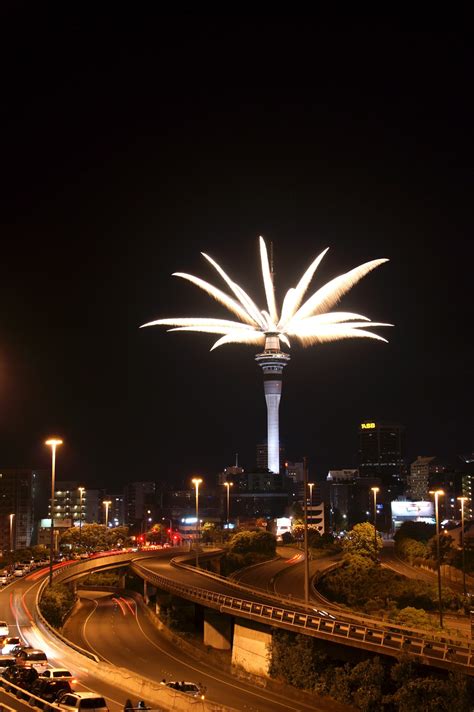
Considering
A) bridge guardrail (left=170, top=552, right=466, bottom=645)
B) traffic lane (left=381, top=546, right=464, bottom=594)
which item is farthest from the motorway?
traffic lane (left=381, top=546, right=464, bottom=594)

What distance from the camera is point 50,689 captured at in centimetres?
2777

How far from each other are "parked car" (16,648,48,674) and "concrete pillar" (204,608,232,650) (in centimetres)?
1742

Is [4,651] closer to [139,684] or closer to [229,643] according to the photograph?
[139,684]

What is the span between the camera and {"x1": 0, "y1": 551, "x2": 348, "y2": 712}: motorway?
36750mm

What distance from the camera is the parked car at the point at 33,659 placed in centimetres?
3400

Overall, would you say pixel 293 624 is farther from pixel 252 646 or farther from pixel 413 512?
pixel 413 512

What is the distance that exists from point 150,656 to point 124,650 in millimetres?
2538

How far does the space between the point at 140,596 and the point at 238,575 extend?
11.9m

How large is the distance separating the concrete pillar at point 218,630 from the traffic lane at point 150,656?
1.53m

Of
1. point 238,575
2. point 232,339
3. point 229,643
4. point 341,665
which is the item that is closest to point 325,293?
point 232,339

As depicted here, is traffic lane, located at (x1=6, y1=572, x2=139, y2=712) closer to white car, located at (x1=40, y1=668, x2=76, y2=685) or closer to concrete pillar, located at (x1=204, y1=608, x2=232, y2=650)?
white car, located at (x1=40, y1=668, x2=76, y2=685)

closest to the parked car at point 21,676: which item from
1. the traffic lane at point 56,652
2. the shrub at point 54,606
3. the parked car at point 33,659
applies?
the traffic lane at point 56,652

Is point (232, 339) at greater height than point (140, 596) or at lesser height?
greater

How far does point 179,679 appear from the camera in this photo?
45062 millimetres
